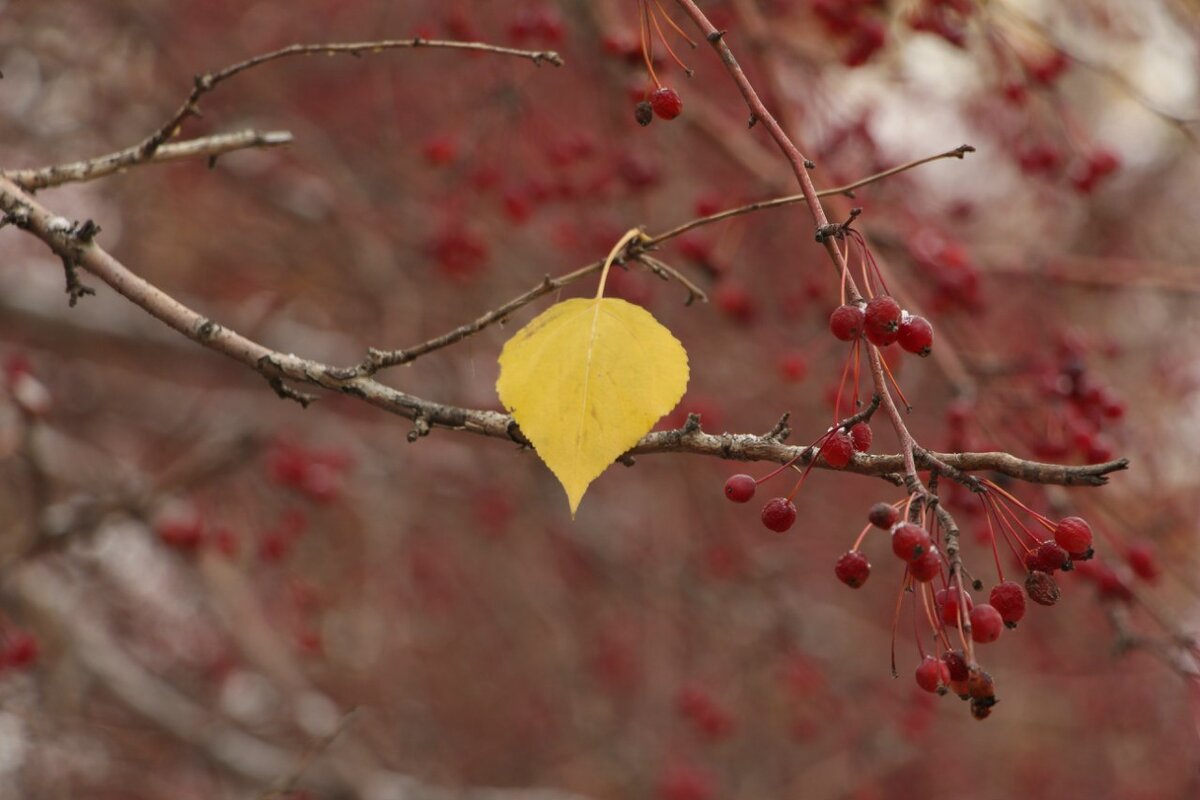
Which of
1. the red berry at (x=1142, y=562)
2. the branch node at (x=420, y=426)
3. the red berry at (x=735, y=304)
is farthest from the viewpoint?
the red berry at (x=735, y=304)

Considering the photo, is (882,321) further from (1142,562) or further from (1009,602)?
(1142,562)

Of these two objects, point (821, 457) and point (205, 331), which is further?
point (205, 331)

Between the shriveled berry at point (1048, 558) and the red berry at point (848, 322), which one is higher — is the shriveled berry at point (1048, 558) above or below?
below

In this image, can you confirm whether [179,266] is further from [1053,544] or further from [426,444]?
[1053,544]

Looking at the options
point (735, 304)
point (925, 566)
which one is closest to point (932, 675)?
point (925, 566)

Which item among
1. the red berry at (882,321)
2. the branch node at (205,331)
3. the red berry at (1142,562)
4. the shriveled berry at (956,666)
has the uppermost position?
the red berry at (1142,562)

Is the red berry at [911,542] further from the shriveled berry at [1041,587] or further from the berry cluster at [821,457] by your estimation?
the shriveled berry at [1041,587]

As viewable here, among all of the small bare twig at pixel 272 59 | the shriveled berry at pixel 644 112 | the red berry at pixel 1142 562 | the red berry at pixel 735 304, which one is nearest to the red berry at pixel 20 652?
the small bare twig at pixel 272 59
